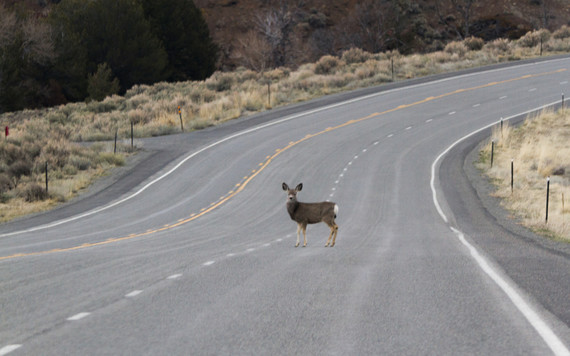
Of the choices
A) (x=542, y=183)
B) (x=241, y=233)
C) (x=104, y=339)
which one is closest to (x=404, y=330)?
(x=104, y=339)

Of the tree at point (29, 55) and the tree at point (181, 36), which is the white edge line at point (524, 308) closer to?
the tree at point (29, 55)

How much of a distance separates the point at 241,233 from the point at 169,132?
2415 centimetres

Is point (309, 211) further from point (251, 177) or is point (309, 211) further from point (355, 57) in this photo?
point (355, 57)

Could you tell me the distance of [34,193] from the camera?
78.0 feet

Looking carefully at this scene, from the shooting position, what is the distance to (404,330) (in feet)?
19.4

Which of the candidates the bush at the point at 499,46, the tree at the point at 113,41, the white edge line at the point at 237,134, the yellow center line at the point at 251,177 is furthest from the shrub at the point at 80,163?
the bush at the point at 499,46

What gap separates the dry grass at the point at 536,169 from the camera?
1722cm

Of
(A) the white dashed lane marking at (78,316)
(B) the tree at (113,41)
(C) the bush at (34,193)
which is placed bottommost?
(C) the bush at (34,193)

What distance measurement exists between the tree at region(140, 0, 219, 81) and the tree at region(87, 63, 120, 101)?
1006 cm

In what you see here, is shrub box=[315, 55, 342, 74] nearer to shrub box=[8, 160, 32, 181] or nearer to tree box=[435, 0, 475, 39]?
tree box=[435, 0, 475, 39]

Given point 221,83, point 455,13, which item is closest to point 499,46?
point 221,83

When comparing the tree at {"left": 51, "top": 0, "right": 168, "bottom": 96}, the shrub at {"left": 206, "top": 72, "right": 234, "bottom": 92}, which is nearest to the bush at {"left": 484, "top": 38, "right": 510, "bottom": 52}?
the shrub at {"left": 206, "top": 72, "right": 234, "bottom": 92}

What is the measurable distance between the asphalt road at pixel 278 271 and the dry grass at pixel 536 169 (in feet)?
3.14

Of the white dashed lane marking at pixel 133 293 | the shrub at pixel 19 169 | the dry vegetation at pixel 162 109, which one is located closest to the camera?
the white dashed lane marking at pixel 133 293
